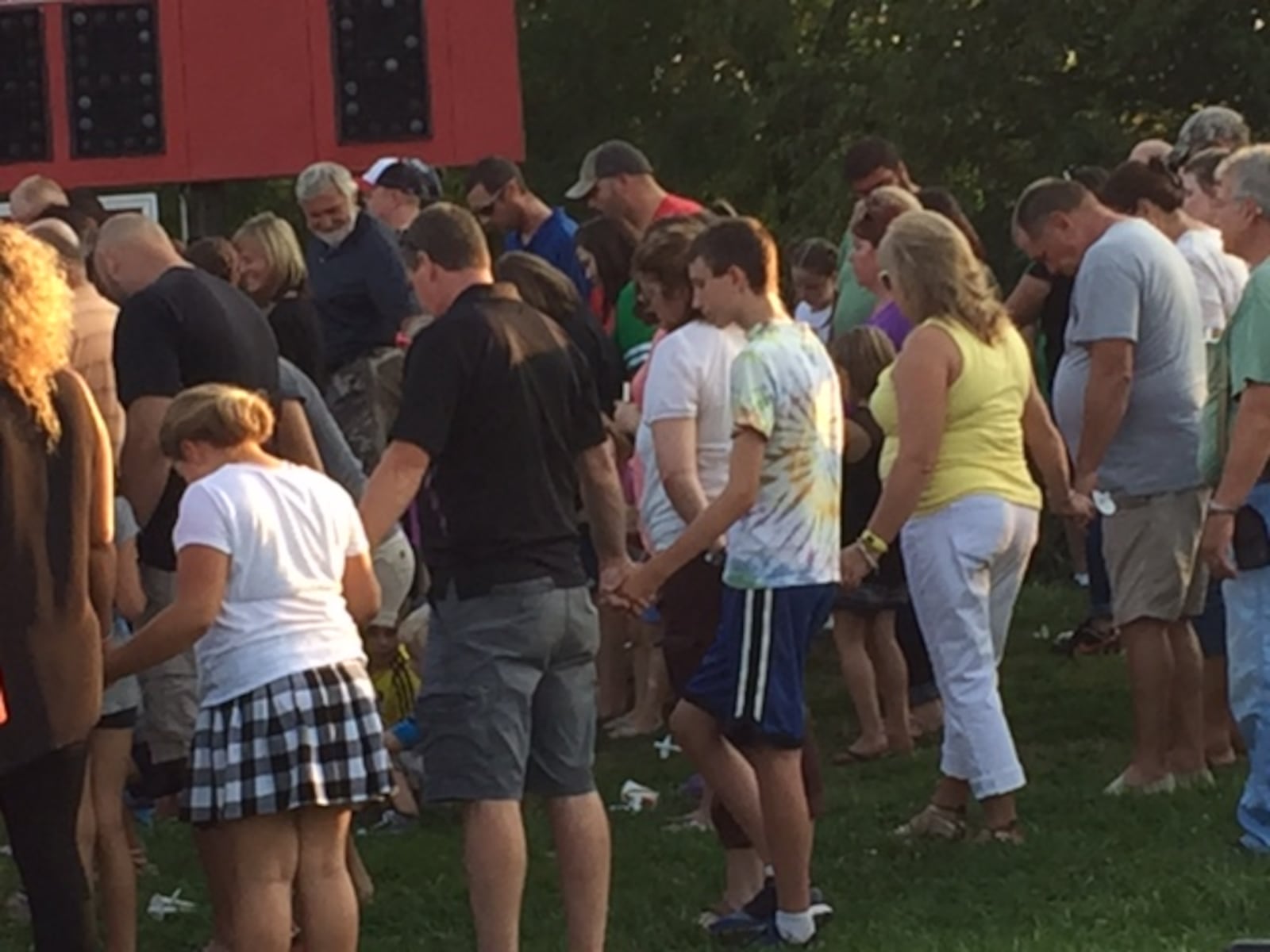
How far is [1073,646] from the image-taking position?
11602 millimetres

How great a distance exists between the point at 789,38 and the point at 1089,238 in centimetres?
1854

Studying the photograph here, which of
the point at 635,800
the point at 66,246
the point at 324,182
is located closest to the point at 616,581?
the point at 66,246

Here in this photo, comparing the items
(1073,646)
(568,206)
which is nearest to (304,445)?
(1073,646)

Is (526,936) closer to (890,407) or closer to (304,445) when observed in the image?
(304,445)

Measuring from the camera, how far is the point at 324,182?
991 centimetres

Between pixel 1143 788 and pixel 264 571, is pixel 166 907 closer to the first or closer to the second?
pixel 264 571

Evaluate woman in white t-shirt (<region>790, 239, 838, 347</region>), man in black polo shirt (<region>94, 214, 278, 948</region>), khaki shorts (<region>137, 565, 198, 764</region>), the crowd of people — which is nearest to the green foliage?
woman in white t-shirt (<region>790, 239, 838, 347</region>)

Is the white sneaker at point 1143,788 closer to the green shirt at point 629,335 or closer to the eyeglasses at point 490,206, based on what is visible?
the green shirt at point 629,335

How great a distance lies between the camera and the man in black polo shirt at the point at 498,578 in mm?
6402

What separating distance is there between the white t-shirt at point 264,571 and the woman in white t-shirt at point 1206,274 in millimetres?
3646

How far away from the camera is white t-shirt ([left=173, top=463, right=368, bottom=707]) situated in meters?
6.02

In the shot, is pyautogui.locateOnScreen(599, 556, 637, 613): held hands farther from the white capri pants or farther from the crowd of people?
the white capri pants

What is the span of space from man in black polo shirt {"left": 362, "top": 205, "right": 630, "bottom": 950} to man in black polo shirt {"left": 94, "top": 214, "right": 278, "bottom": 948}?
770 mm

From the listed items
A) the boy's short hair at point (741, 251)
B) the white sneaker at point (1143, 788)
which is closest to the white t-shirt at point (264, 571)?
the boy's short hair at point (741, 251)
